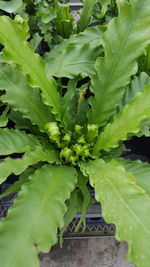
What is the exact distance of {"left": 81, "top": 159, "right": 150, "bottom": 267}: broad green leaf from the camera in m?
0.50

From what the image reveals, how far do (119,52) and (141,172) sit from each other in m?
0.31

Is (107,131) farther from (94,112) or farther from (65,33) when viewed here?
(65,33)

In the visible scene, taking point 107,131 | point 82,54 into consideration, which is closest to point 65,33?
point 82,54

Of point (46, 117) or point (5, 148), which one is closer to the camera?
point (5, 148)

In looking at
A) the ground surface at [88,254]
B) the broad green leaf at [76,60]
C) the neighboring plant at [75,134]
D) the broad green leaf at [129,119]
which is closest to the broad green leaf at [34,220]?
the neighboring plant at [75,134]

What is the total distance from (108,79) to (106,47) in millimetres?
81

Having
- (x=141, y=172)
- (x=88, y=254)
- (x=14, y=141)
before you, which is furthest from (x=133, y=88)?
(x=88, y=254)

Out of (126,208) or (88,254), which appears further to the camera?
(88,254)

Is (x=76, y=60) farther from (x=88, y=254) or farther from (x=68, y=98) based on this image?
(x=88, y=254)

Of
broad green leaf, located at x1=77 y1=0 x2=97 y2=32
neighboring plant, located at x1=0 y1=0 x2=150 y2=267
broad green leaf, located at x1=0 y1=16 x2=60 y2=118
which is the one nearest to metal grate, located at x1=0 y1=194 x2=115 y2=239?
neighboring plant, located at x1=0 y1=0 x2=150 y2=267

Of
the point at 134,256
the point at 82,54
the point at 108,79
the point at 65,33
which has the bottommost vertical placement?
the point at 134,256

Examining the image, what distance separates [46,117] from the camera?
2.54 feet

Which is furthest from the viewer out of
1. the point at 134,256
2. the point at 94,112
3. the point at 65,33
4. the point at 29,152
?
the point at 65,33

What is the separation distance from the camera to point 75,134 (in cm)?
80
